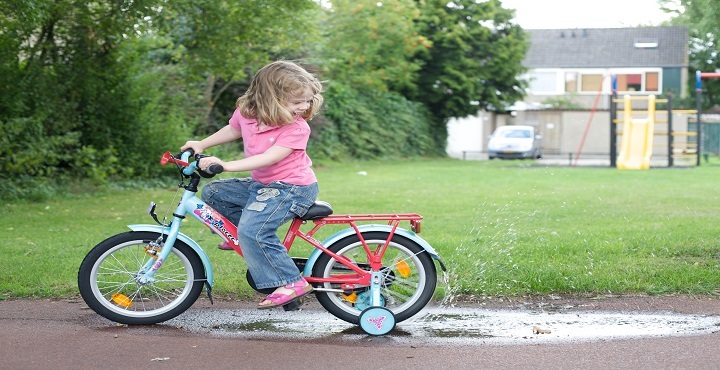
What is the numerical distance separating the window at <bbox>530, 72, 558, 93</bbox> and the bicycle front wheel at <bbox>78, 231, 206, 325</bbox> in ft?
211

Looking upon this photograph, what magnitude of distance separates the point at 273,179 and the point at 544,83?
213 feet

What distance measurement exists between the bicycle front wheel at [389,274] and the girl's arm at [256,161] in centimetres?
68

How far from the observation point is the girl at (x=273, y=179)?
5820 millimetres

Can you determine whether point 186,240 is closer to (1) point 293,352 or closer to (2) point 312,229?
(2) point 312,229

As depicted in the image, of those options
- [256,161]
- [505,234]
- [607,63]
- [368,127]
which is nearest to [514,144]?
[368,127]

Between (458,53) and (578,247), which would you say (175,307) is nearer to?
(578,247)

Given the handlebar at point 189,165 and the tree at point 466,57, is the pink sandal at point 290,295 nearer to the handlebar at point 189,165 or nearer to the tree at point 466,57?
the handlebar at point 189,165

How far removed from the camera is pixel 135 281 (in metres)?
6.07

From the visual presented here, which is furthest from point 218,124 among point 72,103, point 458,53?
point 458,53

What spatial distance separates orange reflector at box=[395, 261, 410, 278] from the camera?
606cm

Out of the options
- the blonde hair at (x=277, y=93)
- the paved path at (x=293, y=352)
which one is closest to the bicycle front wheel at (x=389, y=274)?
the paved path at (x=293, y=352)

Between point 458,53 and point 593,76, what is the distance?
30.0m

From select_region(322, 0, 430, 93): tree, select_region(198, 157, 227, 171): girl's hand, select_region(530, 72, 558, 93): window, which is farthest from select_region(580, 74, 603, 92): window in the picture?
select_region(198, 157, 227, 171): girl's hand

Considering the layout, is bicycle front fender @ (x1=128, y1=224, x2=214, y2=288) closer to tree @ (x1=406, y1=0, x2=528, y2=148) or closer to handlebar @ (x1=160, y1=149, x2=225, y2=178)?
handlebar @ (x1=160, y1=149, x2=225, y2=178)
